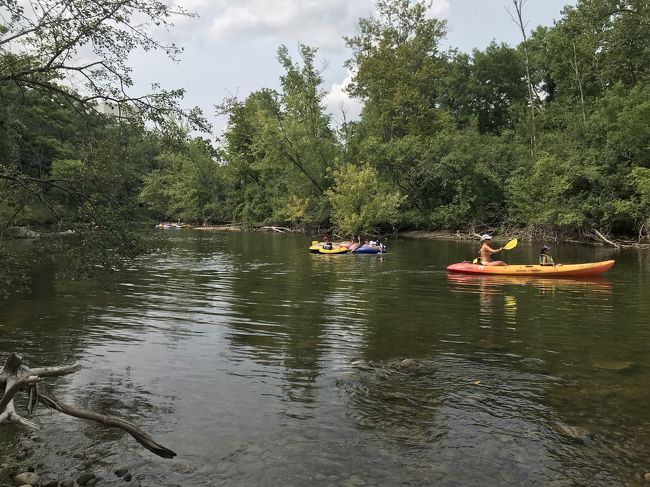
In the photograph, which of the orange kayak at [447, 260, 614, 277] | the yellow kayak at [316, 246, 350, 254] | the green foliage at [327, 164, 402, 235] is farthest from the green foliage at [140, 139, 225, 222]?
the orange kayak at [447, 260, 614, 277]

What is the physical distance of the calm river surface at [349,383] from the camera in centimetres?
526

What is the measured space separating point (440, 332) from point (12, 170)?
786 centimetres

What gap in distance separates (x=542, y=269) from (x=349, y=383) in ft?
43.1

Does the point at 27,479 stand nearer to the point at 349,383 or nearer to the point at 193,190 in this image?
the point at 349,383

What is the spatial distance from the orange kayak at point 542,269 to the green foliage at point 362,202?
812 inches

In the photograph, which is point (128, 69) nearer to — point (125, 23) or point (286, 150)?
point (125, 23)

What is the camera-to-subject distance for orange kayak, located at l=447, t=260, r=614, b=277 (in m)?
18.1

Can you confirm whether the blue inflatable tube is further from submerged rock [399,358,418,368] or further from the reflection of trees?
submerged rock [399,358,418,368]

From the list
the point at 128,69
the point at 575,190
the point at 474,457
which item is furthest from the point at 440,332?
the point at 575,190

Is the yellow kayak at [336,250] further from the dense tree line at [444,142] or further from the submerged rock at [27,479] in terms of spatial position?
the submerged rock at [27,479]

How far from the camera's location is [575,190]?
111 feet

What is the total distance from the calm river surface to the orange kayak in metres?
2.59

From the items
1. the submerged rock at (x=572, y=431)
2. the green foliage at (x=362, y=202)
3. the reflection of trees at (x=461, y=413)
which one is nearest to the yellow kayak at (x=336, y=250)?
the green foliage at (x=362, y=202)

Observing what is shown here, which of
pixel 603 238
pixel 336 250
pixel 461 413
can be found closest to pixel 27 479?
pixel 461 413
